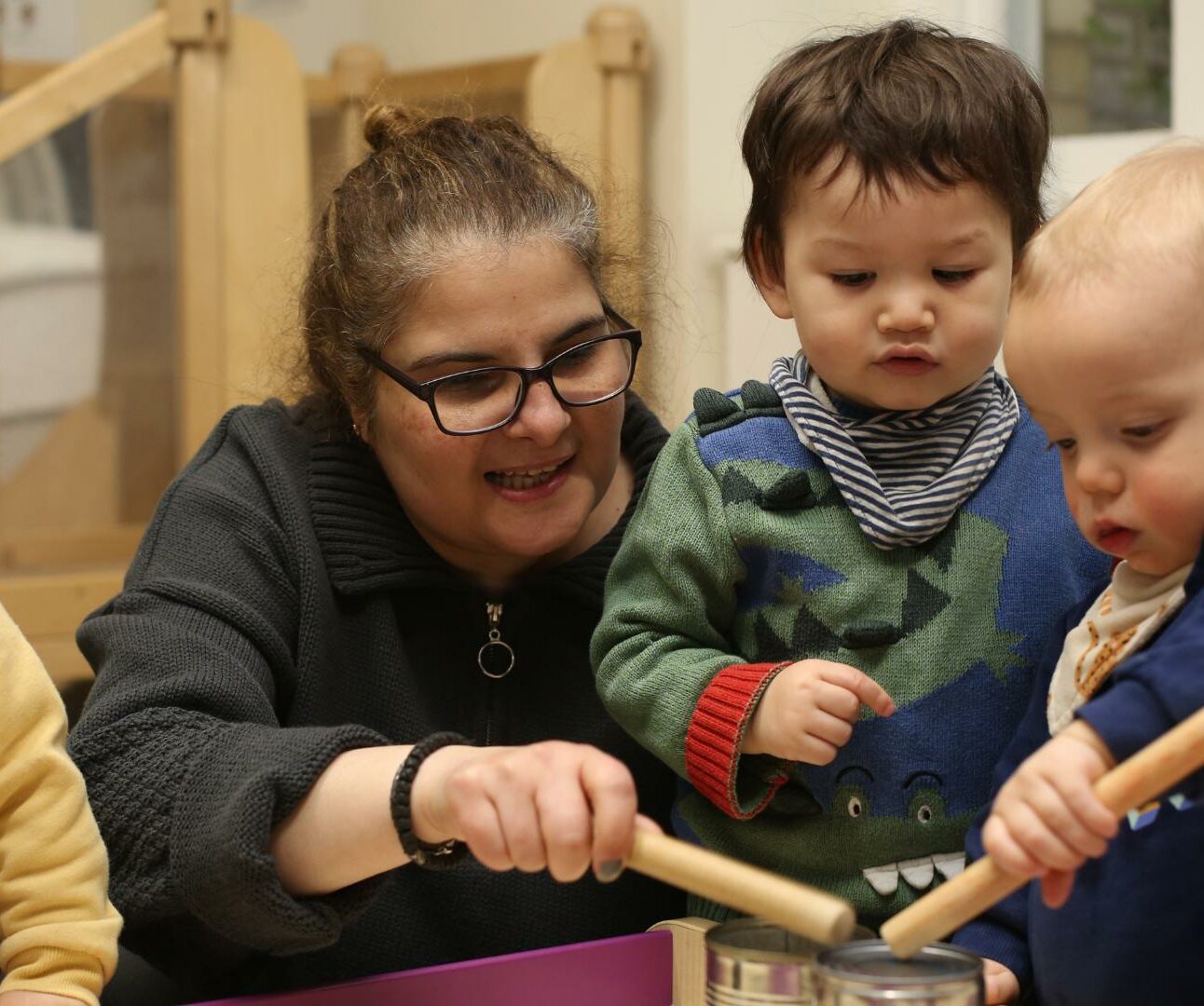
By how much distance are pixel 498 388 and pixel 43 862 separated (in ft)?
1.54

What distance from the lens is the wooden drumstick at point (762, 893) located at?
651 mm

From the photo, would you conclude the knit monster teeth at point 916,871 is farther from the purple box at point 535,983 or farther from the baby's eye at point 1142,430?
the baby's eye at point 1142,430

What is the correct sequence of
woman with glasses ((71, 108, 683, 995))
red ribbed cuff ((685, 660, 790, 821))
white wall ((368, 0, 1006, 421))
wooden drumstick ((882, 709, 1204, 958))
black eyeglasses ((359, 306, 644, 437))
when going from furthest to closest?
white wall ((368, 0, 1006, 421)) → black eyeglasses ((359, 306, 644, 437)) → woman with glasses ((71, 108, 683, 995)) → red ribbed cuff ((685, 660, 790, 821)) → wooden drumstick ((882, 709, 1204, 958))

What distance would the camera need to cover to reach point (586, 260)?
4.10ft

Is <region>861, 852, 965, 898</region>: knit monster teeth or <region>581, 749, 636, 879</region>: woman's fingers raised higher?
<region>581, 749, 636, 879</region>: woman's fingers

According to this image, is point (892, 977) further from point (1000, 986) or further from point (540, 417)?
point (540, 417)

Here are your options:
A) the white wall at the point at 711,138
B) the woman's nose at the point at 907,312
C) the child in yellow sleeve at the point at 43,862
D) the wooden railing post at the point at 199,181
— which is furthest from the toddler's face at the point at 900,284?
the wooden railing post at the point at 199,181

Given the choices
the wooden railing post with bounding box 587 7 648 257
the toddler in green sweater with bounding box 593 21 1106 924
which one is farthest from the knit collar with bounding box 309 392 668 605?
the wooden railing post with bounding box 587 7 648 257

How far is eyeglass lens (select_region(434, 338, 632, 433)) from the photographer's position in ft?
3.85

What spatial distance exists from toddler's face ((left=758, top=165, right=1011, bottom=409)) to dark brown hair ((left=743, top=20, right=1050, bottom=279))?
1 cm

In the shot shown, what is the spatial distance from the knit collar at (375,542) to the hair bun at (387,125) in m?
0.25

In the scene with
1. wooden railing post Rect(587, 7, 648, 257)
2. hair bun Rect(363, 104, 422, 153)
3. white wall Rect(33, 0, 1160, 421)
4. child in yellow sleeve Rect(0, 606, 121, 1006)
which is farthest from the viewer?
wooden railing post Rect(587, 7, 648, 257)

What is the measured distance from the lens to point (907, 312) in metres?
0.99

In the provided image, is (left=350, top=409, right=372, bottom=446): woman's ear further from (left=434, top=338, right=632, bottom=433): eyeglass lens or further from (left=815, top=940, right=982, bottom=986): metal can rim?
(left=815, top=940, right=982, bottom=986): metal can rim
